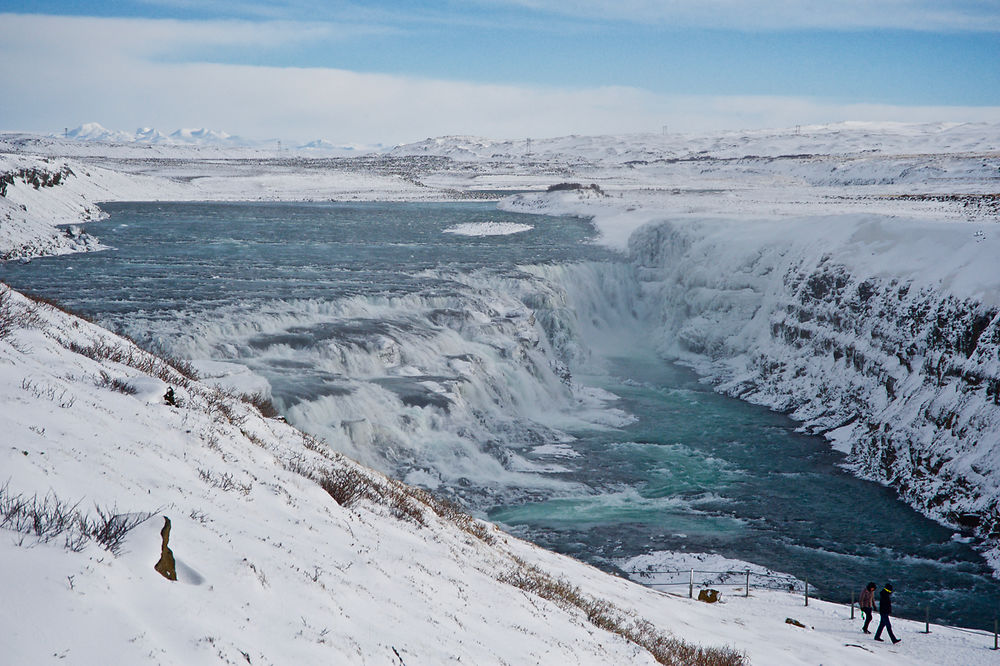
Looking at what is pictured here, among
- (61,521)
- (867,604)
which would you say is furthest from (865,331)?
(61,521)

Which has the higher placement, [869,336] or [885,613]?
[869,336]

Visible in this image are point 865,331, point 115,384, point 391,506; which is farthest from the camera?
point 865,331

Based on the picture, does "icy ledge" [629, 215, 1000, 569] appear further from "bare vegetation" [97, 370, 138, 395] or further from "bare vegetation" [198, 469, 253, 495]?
"bare vegetation" [97, 370, 138, 395]

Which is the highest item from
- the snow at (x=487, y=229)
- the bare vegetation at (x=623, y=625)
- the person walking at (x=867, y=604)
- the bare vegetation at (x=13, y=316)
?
the bare vegetation at (x=13, y=316)

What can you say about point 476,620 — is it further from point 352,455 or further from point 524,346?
point 524,346

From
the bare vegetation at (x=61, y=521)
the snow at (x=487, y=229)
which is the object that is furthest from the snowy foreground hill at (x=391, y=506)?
the snow at (x=487, y=229)

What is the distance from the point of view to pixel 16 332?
35.8 feet

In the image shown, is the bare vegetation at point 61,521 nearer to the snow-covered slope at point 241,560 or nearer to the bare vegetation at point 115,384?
the snow-covered slope at point 241,560

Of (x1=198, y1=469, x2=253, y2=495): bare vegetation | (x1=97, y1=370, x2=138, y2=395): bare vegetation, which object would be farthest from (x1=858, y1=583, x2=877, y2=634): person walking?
(x1=97, y1=370, x2=138, y2=395): bare vegetation

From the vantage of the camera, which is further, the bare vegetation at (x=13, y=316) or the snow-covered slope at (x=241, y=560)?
the bare vegetation at (x=13, y=316)

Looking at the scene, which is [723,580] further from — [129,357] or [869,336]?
[869,336]

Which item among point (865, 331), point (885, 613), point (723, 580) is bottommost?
point (723, 580)

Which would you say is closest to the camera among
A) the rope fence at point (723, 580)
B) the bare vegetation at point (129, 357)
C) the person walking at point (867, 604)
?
the bare vegetation at point (129, 357)

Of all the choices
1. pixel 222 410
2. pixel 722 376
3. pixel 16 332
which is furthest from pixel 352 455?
pixel 722 376
